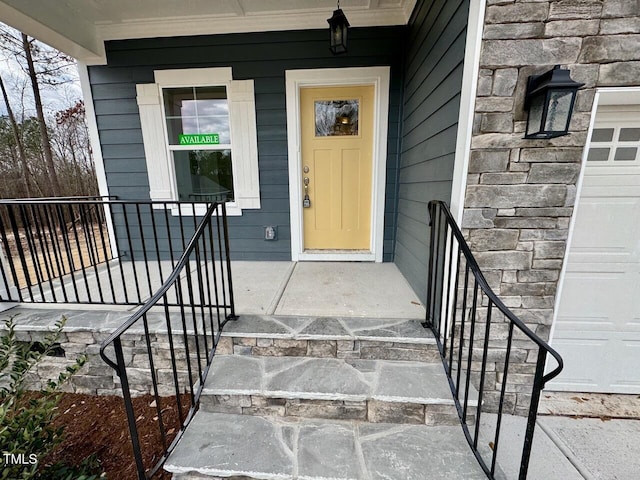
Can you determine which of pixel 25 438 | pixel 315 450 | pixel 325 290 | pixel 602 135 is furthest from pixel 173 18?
pixel 315 450

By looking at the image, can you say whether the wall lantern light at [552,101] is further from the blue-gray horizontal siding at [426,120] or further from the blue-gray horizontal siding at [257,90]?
the blue-gray horizontal siding at [257,90]

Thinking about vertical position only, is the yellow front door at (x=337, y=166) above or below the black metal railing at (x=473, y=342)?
above

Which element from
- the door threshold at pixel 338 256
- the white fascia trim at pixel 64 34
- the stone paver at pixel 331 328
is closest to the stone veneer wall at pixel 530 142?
the stone paver at pixel 331 328

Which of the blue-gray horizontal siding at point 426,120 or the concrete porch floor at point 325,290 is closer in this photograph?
the blue-gray horizontal siding at point 426,120

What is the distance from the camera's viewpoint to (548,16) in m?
1.38

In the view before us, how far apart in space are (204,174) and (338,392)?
2.72 meters

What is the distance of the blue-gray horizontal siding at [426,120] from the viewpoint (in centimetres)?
164

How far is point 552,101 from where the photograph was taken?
4.27 ft

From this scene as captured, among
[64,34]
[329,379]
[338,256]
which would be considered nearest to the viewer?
[329,379]

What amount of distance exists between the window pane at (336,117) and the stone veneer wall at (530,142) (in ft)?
5.36

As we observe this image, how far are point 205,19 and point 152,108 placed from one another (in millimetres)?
1053

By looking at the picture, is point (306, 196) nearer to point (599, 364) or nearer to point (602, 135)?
point (602, 135)

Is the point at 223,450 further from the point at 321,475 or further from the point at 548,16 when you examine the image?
the point at 548,16

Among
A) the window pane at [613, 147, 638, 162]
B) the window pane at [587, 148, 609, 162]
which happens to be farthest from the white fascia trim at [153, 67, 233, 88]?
the window pane at [613, 147, 638, 162]
